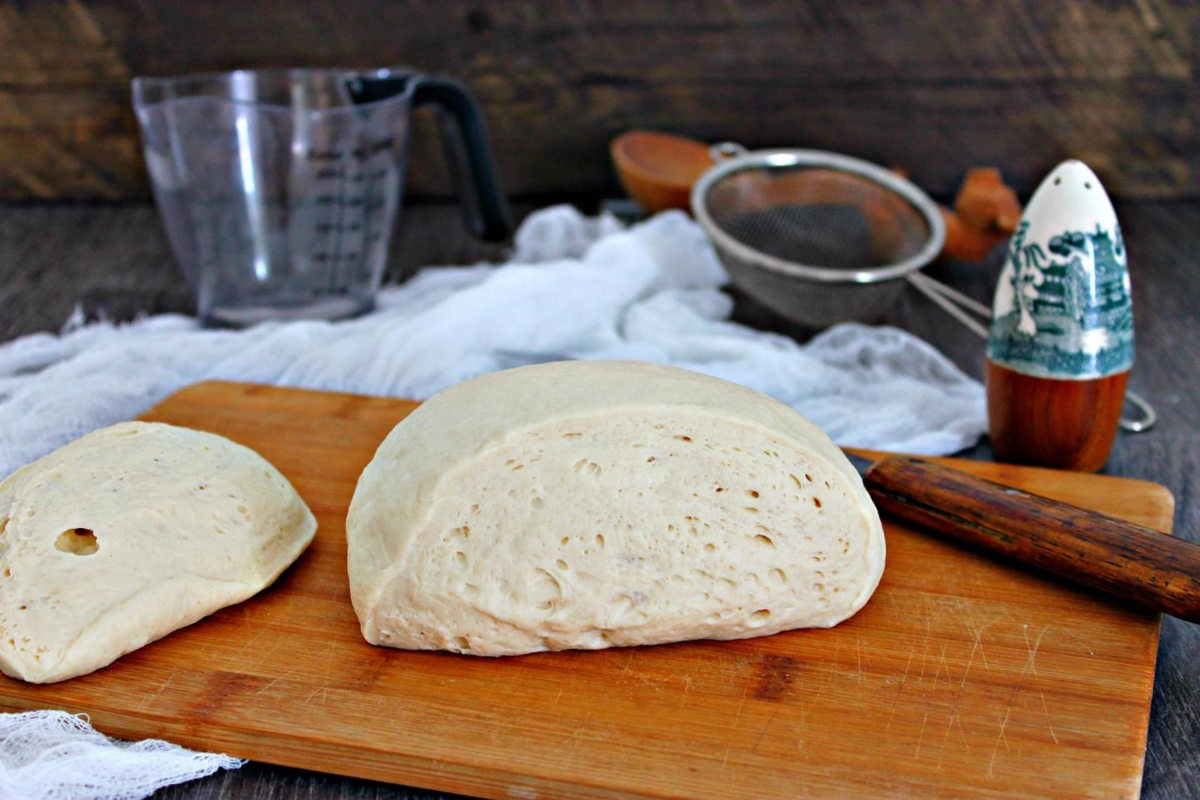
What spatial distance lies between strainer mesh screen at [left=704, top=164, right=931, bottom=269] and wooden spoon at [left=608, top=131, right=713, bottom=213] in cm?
12

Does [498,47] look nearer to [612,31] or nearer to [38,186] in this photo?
[612,31]

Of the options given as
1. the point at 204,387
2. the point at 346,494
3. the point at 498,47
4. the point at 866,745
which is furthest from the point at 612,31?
the point at 866,745

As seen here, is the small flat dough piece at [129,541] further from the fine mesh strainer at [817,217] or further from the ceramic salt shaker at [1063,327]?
the fine mesh strainer at [817,217]

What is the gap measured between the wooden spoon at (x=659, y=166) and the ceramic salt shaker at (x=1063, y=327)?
3.23 ft

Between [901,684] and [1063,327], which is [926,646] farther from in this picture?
[1063,327]

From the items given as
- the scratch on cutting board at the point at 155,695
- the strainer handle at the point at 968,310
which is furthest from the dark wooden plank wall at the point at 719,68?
the scratch on cutting board at the point at 155,695

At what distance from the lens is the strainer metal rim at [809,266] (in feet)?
6.51

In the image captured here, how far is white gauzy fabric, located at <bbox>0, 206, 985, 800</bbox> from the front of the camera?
1.66 m

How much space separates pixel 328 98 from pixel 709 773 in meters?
1.54

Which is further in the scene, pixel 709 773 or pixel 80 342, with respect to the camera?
pixel 80 342

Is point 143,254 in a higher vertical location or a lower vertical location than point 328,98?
lower

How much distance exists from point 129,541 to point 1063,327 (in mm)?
1177

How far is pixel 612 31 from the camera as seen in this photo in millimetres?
2570

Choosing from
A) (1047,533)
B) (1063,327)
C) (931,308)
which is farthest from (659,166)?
(1047,533)
